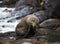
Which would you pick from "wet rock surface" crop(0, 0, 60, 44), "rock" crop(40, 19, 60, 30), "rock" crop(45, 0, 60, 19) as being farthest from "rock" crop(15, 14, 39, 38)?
"rock" crop(45, 0, 60, 19)

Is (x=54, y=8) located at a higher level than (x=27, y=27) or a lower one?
lower

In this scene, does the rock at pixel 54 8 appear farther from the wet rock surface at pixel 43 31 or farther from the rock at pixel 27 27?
the rock at pixel 27 27

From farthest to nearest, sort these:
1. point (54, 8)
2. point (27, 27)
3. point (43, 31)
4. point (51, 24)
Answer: point (54, 8)
point (51, 24)
point (43, 31)
point (27, 27)

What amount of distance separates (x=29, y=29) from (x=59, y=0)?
5.79 m

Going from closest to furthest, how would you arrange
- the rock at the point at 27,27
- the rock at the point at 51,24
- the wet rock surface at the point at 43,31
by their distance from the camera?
the wet rock surface at the point at 43,31 → the rock at the point at 27,27 → the rock at the point at 51,24

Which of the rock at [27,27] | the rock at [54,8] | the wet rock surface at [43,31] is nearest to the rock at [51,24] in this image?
the wet rock surface at [43,31]

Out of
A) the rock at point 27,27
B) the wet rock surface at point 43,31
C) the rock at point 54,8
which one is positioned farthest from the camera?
the rock at point 54,8

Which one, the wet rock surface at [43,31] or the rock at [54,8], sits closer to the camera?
the wet rock surface at [43,31]

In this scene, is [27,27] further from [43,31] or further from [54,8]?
[54,8]

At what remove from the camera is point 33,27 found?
10289 millimetres

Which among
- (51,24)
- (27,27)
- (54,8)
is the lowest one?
(51,24)

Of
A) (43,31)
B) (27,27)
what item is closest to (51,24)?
(43,31)

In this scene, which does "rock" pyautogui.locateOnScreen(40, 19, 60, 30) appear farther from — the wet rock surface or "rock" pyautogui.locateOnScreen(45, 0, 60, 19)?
"rock" pyautogui.locateOnScreen(45, 0, 60, 19)

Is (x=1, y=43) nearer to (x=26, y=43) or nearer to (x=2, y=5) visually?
(x=26, y=43)
